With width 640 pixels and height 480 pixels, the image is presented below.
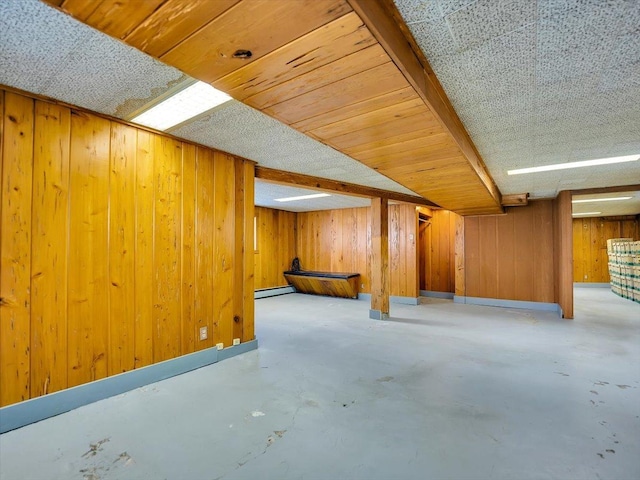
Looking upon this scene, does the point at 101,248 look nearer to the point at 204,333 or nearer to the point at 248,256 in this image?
the point at 204,333

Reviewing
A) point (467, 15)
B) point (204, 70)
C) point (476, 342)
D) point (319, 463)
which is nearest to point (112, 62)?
point (204, 70)

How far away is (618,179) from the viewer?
443 centimetres

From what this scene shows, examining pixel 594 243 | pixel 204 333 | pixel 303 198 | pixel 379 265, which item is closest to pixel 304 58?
pixel 204 333

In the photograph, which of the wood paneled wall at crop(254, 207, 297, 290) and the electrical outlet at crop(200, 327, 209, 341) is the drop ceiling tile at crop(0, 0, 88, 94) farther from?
the wood paneled wall at crop(254, 207, 297, 290)

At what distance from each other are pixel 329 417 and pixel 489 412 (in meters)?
1.17

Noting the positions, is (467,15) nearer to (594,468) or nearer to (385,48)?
(385,48)

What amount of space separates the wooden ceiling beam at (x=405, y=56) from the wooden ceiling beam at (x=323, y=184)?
2.26m

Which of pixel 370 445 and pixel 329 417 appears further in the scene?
pixel 329 417

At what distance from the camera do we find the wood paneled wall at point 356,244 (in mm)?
6832

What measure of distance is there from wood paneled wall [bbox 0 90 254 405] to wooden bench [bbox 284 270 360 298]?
4.18 metres

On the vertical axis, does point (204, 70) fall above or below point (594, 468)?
above

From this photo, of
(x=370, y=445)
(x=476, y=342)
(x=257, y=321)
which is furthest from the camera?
(x=257, y=321)

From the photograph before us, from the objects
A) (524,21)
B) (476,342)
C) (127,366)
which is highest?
→ (524,21)

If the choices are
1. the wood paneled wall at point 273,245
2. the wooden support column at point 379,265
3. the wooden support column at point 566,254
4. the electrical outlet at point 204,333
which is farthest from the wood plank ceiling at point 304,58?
the wood paneled wall at point 273,245
